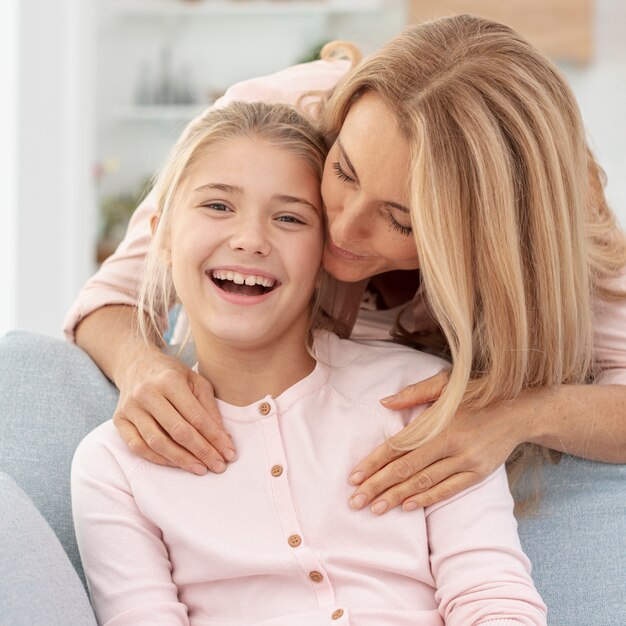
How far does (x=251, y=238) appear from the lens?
1.42 meters

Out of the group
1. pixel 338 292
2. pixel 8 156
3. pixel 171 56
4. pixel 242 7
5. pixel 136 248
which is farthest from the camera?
pixel 171 56

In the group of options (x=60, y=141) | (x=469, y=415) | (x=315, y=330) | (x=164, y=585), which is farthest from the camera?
(x=60, y=141)

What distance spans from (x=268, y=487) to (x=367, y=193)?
0.43 m

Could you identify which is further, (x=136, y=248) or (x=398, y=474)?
(x=136, y=248)

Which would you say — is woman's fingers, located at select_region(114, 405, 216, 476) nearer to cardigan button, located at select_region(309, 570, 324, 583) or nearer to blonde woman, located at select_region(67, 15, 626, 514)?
blonde woman, located at select_region(67, 15, 626, 514)

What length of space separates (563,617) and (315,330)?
0.58 meters

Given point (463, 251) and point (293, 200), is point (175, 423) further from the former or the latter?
point (463, 251)

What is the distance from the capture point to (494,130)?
1.39 m

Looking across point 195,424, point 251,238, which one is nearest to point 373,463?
point 195,424

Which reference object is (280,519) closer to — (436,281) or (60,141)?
(436,281)

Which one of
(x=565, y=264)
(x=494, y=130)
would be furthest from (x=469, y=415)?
(x=494, y=130)

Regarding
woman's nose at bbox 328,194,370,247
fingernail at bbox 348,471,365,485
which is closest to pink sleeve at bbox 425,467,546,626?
fingernail at bbox 348,471,365,485

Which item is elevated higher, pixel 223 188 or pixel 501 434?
pixel 223 188

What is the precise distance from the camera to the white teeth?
1.43 meters
